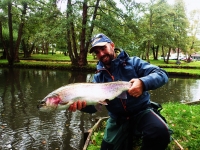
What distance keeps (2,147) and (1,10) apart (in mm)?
29673

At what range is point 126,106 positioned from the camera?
340cm

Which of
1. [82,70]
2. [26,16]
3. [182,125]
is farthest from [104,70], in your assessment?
[26,16]

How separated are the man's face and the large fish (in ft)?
1.97

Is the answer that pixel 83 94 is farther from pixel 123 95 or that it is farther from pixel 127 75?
pixel 127 75

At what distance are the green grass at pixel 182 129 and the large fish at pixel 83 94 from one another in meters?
1.94

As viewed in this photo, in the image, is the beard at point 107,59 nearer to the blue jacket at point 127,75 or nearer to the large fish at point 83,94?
the blue jacket at point 127,75

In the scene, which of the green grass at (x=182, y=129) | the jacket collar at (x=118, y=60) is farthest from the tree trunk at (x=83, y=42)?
the jacket collar at (x=118, y=60)

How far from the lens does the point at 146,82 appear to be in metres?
2.92

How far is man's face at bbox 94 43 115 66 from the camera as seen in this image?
350 cm

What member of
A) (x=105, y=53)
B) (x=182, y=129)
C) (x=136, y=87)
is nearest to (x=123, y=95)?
(x=136, y=87)

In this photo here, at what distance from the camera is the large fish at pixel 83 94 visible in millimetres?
2973

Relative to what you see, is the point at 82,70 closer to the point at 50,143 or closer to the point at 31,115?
the point at 31,115

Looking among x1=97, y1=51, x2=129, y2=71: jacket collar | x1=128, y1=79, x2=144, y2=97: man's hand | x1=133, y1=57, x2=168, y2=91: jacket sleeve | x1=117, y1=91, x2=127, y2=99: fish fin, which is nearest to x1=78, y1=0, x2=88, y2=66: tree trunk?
x1=97, y1=51, x2=129, y2=71: jacket collar

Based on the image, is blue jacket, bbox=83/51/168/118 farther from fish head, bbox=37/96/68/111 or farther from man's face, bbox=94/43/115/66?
fish head, bbox=37/96/68/111
